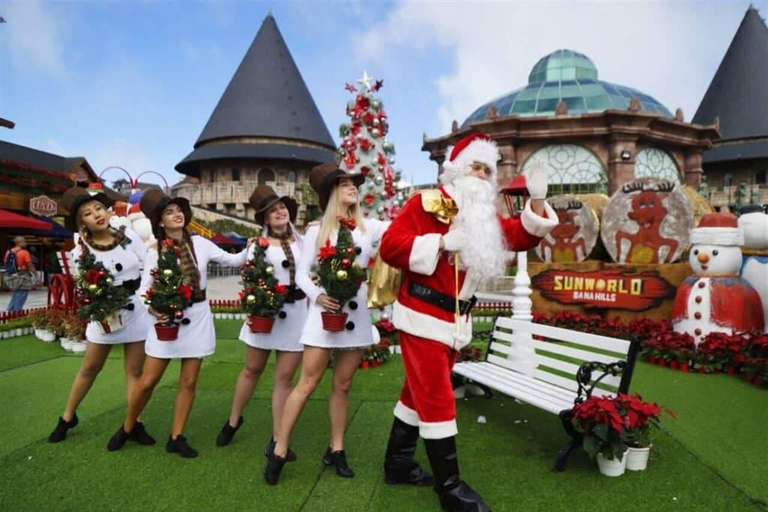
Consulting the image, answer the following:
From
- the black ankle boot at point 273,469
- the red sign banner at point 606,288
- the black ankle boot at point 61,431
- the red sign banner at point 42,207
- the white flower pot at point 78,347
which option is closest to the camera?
the black ankle boot at point 273,469

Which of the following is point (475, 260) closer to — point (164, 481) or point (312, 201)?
point (164, 481)

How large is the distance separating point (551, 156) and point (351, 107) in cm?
1508

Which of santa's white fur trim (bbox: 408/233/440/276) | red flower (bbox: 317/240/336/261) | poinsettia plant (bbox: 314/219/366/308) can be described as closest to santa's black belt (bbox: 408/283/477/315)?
santa's white fur trim (bbox: 408/233/440/276)

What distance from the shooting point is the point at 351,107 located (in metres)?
7.84

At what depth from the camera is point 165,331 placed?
3.50m

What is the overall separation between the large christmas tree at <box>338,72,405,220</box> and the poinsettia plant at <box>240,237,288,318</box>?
4161 millimetres

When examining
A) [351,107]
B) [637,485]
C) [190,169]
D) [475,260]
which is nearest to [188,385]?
[475,260]

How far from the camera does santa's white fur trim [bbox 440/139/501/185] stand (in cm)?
316

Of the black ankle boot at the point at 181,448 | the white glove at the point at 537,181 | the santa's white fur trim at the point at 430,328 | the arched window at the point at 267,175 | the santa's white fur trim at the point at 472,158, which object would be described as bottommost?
the black ankle boot at the point at 181,448

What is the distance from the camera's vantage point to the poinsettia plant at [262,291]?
11.8 ft

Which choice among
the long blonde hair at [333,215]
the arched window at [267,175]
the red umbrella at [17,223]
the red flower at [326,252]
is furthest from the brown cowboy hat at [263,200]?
the arched window at [267,175]

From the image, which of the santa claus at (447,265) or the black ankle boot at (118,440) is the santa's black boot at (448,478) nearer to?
the santa claus at (447,265)

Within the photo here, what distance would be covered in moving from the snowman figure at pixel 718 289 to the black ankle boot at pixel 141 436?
6.31 meters

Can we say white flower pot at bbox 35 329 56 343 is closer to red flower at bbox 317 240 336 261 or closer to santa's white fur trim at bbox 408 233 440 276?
red flower at bbox 317 240 336 261
